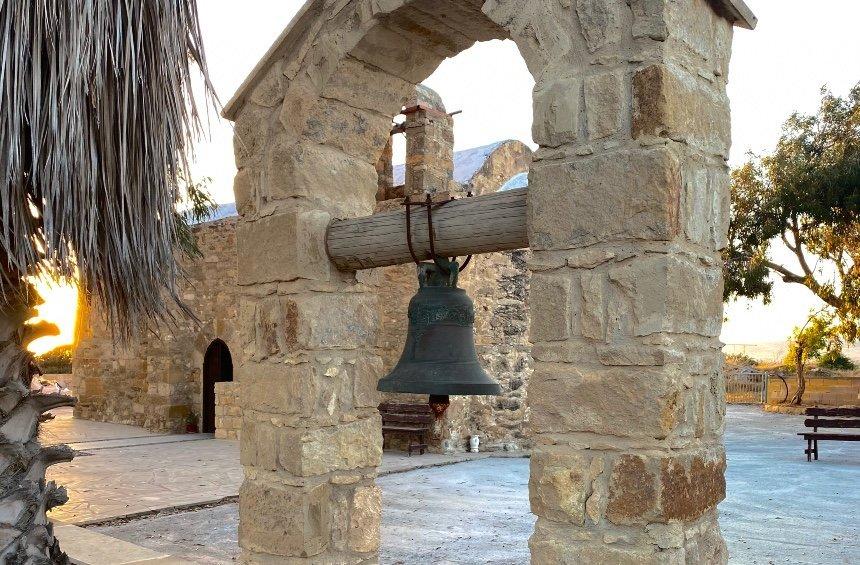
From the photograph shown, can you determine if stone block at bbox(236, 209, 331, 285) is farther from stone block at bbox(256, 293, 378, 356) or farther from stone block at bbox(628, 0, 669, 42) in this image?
stone block at bbox(628, 0, 669, 42)

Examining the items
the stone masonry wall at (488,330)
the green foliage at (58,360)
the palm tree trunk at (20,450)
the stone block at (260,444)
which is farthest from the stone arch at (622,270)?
the green foliage at (58,360)

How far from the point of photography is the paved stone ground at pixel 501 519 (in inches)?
212

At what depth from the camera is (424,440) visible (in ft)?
34.0

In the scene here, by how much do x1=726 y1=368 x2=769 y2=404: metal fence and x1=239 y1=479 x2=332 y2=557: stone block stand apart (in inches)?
809

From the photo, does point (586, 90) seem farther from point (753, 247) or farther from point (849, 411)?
point (753, 247)

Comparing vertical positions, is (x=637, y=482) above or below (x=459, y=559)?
above

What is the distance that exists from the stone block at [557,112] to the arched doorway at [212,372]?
11567 millimetres

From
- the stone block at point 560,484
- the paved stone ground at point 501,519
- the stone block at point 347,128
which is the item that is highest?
the stone block at point 347,128

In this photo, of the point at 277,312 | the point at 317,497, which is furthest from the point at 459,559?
the point at 277,312

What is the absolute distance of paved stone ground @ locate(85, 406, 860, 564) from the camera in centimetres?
539

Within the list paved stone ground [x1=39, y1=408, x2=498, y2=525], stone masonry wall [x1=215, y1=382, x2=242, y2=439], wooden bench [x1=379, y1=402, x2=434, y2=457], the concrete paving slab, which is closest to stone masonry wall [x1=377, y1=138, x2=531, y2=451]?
wooden bench [x1=379, y1=402, x2=434, y2=457]

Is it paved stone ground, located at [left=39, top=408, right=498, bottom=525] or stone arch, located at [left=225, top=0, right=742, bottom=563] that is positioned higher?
stone arch, located at [left=225, top=0, right=742, bottom=563]

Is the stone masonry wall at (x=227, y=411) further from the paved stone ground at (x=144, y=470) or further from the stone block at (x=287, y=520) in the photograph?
the stone block at (x=287, y=520)

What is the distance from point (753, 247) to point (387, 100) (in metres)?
14.6
